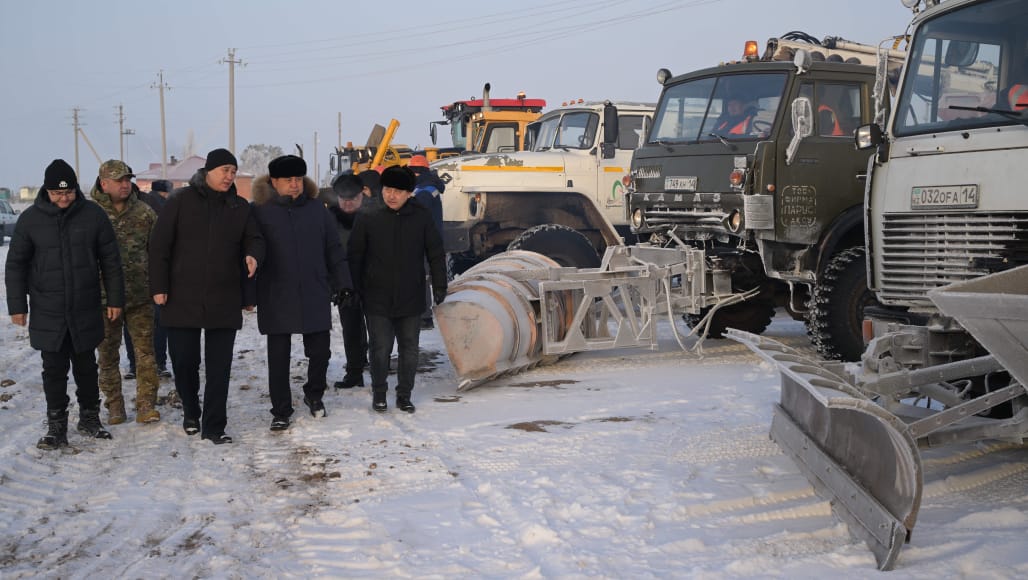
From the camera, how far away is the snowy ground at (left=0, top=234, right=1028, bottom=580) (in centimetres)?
400

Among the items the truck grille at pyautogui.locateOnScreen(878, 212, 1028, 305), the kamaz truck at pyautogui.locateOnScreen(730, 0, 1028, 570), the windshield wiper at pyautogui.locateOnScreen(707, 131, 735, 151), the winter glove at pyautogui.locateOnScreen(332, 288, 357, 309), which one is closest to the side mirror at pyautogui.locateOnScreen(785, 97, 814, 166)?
the windshield wiper at pyautogui.locateOnScreen(707, 131, 735, 151)

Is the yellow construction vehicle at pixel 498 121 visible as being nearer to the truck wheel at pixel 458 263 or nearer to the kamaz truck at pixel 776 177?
the truck wheel at pixel 458 263

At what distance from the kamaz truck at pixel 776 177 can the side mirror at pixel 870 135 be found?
5.81ft

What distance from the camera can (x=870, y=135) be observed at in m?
5.83

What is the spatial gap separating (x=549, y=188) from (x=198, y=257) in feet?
20.6

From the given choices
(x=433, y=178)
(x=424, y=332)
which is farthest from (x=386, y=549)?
(x=424, y=332)

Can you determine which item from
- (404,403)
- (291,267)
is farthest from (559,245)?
(291,267)

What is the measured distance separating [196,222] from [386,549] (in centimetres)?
280

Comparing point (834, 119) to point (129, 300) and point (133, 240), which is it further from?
point (129, 300)

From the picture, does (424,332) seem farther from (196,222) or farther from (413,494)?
(413,494)

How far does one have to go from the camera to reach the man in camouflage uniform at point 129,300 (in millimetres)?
6555

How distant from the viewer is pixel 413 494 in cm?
493

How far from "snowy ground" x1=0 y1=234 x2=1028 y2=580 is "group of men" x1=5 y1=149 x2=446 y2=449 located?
309mm

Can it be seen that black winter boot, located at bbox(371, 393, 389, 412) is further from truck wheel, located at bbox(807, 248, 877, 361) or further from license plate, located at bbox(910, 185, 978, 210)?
license plate, located at bbox(910, 185, 978, 210)
